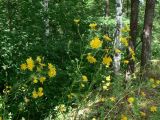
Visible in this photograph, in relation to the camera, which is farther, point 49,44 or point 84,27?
point 84,27

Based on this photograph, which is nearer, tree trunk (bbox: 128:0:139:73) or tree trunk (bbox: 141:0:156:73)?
tree trunk (bbox: 141:0:156:73)

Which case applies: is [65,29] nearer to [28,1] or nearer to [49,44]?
[28,1]

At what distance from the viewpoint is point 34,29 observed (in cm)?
1438

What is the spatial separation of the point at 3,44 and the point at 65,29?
435cm

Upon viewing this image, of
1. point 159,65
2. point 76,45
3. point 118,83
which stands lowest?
point 159,65

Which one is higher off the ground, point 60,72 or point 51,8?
point 51,8

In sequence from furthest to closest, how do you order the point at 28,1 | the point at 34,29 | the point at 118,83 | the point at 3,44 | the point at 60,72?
the point at 28,1
the point at 34,29
the point at 3,44
the point at 60,72
the point at 118,83

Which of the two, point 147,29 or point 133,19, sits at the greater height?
point 133,19

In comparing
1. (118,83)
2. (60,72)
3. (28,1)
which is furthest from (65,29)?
(118,83)

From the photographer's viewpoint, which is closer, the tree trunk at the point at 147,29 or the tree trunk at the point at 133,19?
the tree trunk at the point at 147,29

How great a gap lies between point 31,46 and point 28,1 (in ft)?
20.3

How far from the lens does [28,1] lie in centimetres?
1734

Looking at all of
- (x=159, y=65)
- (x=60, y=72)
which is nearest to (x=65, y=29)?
(x=159, y=65)

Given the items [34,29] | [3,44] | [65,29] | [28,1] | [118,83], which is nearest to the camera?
[118,83]
